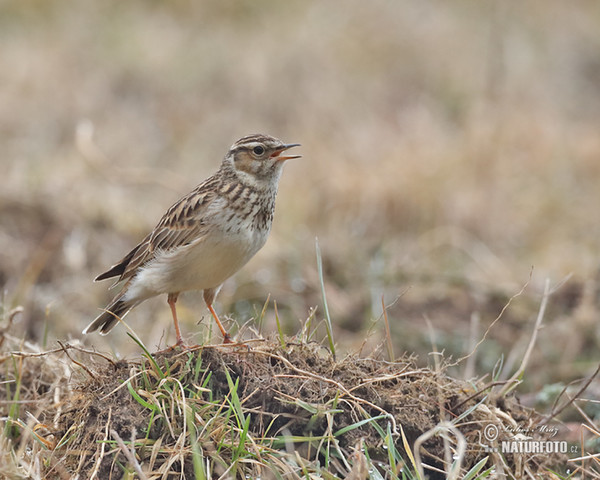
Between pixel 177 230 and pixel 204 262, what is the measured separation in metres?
0.40

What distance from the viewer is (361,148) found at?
11.8 meters

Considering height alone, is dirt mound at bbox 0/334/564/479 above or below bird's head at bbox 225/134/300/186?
below

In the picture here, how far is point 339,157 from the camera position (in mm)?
11422

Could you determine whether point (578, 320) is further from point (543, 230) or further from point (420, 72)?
point (420, 72)

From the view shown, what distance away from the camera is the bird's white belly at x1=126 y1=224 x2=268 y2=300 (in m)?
4.48

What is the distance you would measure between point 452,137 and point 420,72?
3.21m

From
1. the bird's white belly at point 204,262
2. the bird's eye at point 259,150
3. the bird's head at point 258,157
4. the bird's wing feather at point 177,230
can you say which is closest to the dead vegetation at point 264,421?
the bird's white belly at point 204,262

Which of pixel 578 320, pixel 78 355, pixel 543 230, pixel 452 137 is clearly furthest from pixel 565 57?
pixel 78 355

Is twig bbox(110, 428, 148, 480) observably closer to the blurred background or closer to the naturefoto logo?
the blurred background

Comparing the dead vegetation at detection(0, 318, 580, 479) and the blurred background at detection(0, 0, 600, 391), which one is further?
the blurred background at detection(0, 0, 600, 391)

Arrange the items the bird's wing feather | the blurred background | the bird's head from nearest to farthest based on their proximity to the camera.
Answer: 1. the bird's wing feather
2. the bird's head
3. the blurred background

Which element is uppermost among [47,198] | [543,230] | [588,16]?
[588,16]

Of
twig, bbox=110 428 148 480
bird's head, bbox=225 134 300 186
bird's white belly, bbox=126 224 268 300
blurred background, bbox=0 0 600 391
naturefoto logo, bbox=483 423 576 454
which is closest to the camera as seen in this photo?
twig, bbox=110 428 148 480

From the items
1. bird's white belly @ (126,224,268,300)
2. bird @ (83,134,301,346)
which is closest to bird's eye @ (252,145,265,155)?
bird @ (83,134,301,346)
